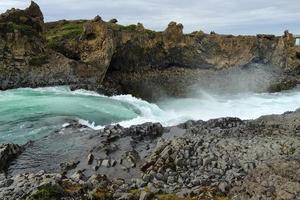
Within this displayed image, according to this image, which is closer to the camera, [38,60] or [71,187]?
[71,187]

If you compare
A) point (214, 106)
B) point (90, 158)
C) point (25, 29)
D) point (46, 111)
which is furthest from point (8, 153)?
point (25, 29)

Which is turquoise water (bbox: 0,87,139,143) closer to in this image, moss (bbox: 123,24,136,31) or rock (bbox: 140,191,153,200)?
rock (bbox: 140,191,153,200)

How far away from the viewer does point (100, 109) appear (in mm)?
38562

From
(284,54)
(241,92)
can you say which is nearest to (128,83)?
(241,92)

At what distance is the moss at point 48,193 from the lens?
16.0 metres

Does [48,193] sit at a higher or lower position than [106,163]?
higher

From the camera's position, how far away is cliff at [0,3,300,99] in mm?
53844

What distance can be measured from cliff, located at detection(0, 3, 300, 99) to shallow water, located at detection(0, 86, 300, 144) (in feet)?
11.4

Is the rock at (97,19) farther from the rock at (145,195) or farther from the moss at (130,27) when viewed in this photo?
the rock at (145,195)

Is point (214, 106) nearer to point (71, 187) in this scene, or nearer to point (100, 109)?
point (100, 109)

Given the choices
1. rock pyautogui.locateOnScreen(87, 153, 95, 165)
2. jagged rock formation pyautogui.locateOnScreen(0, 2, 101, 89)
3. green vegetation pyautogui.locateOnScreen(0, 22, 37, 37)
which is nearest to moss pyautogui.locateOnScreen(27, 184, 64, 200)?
rock pyautogui.locateOnScreen(87, 153, 95, 165)

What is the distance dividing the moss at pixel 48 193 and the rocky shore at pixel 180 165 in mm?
36

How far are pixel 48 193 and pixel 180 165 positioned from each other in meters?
7.07

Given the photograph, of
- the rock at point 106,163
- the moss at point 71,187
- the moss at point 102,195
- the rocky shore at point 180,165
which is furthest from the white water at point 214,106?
the moss at point 102,195
